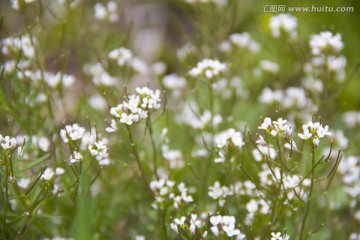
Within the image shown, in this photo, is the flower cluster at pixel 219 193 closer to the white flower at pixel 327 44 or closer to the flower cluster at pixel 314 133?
the flower cluster at pixel 314 133

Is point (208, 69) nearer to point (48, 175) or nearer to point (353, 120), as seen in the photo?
point (48, 175)

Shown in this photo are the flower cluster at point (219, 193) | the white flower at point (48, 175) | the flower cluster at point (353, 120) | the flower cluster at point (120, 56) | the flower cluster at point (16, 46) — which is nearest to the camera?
the white flower at point (48, 175)

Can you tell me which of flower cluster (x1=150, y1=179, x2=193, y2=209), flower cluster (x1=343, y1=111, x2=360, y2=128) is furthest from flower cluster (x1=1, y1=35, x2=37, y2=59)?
flower cluster (x1=343, y1=111, x2=360, y2=128)

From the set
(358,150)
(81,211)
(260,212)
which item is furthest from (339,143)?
(81,211)

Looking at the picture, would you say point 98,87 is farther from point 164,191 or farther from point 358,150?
point 358,150

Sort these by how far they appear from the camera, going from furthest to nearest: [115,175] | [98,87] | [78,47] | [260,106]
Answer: [260,106]
[78,47]
[115,175]
[98,87]

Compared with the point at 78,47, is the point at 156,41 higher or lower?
higher

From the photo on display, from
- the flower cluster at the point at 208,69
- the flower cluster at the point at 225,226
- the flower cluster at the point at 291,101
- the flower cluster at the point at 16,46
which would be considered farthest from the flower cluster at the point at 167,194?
the flower cluster at the point at 291,101

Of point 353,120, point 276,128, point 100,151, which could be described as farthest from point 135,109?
point 353,120
